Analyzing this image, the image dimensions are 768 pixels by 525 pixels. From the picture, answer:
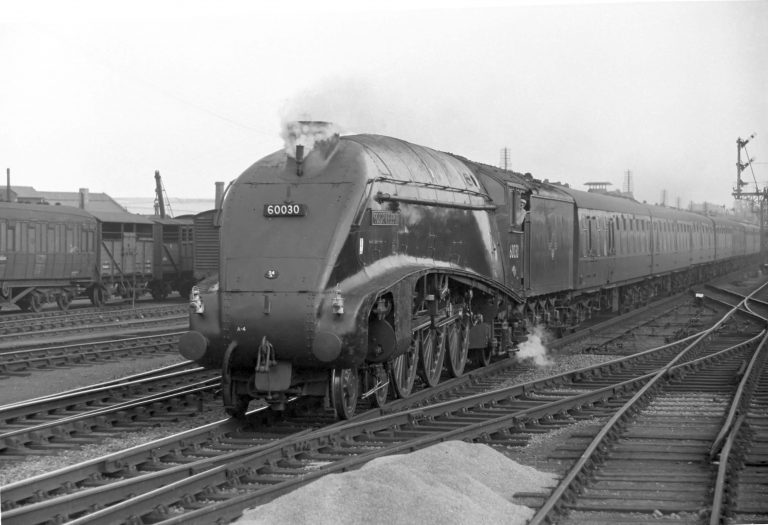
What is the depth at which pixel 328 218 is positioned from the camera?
10359mm

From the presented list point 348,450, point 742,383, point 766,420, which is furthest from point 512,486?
point 742,383

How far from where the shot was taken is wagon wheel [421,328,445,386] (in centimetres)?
1298

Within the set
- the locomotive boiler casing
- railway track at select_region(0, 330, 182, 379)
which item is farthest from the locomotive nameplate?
railway track at select_region(0, 330, 182, 379)

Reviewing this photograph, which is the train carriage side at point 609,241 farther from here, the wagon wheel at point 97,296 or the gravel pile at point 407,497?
the wagon wheel at point 97,296

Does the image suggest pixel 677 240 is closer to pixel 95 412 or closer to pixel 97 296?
pixel 97 296

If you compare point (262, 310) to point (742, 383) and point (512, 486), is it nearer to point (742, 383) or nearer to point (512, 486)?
point (512, 486)

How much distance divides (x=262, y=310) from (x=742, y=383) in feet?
25.5

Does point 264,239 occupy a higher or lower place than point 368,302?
higher

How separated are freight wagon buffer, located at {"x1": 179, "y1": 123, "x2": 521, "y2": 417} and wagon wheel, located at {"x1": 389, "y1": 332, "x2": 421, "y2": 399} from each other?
0.04m

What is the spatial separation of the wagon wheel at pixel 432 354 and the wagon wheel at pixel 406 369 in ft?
1.10

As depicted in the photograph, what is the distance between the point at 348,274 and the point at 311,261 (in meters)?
0.48

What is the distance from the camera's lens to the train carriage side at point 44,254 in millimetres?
27656

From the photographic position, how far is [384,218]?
11180 mm

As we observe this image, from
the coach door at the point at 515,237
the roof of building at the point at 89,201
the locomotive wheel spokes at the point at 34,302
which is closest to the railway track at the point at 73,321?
the locomotive wheel spokes at the point at 34,302
